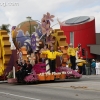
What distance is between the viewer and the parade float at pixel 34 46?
60.6 ft

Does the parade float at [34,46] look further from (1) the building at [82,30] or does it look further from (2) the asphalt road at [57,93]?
(1) the building at [82,30]

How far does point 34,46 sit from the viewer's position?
63.5ft

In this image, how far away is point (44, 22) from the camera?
1969cm

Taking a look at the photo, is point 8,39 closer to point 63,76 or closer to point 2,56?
point 2,56

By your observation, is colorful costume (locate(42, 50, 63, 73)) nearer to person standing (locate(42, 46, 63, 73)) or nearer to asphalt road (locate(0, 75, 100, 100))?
person standing (locate(42, 46, 63, 73))

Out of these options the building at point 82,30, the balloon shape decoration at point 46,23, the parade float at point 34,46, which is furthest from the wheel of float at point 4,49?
the building at point 82,30

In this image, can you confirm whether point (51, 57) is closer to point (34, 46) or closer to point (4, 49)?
point (34, 46)

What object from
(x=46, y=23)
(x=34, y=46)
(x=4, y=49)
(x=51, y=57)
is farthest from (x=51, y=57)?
(x=4, y=49)

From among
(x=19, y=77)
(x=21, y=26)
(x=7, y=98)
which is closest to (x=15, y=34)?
(x=21, y=26)

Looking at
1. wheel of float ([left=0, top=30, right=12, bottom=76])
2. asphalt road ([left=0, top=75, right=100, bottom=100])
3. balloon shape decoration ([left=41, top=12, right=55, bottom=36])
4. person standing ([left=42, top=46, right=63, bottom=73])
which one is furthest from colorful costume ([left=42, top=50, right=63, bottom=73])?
asphalt road ([left=0, top=75, right=100, bottom=100])

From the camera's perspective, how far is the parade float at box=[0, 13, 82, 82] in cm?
1847

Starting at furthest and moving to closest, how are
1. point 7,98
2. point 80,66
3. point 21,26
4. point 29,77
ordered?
point 80,66 < point 21,26 < point 29,77 < point 7,98

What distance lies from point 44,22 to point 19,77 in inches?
154

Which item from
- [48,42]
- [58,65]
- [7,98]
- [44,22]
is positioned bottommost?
[7,98]
